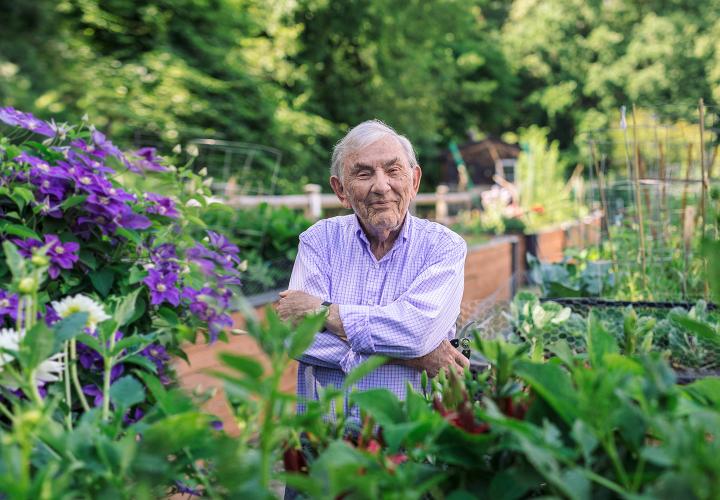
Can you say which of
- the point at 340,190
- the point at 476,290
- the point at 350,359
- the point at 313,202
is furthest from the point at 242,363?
the point at 476,290

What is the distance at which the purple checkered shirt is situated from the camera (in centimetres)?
182

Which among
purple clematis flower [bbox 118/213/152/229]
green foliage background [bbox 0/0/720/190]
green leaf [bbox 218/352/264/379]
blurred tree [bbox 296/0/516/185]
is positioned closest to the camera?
green leaf [bbox 218/352/264/379]

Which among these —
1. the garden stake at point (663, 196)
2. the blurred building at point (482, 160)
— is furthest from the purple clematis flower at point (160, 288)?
the blurred building at point (482, 160)

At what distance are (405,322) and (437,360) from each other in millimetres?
151

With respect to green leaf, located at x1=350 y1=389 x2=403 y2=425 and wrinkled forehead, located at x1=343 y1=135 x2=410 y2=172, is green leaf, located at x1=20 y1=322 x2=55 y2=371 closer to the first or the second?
green leaf, located at x1=350 y1=389 x2=403 y2=425

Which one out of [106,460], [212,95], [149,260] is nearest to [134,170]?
[149,260]

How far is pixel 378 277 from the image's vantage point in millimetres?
2051

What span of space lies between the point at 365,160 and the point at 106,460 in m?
1.46

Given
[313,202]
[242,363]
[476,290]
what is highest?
[242,363]

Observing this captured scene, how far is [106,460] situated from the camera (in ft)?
2.20

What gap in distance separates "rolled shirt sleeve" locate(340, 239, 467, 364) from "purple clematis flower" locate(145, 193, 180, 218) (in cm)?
50

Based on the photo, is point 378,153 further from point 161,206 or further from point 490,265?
point 490,265

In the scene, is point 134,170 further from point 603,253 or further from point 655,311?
point 603,253

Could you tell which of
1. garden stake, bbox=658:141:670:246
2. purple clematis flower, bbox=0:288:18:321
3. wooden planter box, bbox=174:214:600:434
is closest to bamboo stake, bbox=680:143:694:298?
garden stake, bbox=658:141:670:246
